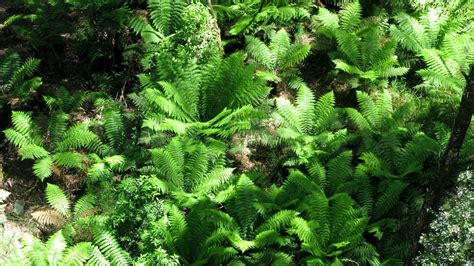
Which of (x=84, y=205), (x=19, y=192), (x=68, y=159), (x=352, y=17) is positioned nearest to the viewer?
(x=84, y=205)

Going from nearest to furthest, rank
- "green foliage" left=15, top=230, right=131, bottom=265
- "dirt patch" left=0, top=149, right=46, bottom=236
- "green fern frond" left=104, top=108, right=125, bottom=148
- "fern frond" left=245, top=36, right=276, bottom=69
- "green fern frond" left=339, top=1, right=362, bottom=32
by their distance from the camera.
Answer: "green foliage" left=15, top=230, right=131, bottom=265 < "dirt patch" left=0, top=149, right=46, bottom=236 < "green fern frond" left=104, top=108, right=125, bottom=148 < "fern frond" left=245, top=36, right=276, bottom=69 < "green fern frond" left=339, top=1, right=362, bottom=32

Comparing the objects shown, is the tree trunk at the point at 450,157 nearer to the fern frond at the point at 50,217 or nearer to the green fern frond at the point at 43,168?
the fern frond at the point at 50,217

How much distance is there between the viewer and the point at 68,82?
1001 centimetres

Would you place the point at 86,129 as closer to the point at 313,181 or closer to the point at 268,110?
the point at 268,110

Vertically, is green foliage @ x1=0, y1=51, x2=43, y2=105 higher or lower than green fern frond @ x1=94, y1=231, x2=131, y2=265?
higher

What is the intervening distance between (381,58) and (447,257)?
3991 mm

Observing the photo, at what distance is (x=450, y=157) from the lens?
263 inches

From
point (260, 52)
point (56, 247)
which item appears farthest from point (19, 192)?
point (260, 52)

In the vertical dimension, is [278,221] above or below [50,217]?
above

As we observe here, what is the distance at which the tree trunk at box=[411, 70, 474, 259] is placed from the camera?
6473 millimetres

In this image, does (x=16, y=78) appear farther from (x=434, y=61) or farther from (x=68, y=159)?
(x=434, y=61)

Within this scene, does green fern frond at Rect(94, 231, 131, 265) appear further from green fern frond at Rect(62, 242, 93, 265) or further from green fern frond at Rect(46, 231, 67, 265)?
green fern frond at Rect(46, 231, 67, 265)

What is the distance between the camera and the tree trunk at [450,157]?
647 cm

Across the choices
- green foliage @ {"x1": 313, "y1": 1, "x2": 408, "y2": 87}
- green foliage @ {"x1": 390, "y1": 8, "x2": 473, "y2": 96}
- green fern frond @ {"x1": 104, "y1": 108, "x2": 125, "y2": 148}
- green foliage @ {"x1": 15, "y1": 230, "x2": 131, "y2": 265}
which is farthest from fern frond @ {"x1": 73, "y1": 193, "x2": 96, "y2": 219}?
green foliage @ {"x1": 390, "y1": 8, "x2": 473, "y2": 96}
